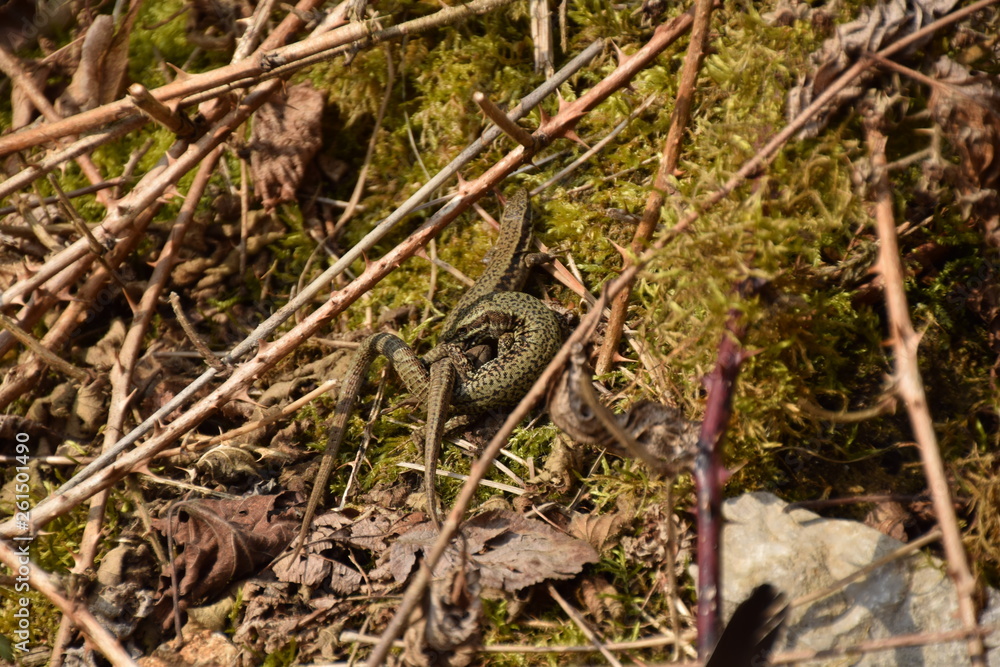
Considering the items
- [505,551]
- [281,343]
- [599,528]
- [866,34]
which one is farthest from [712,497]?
[281,343]

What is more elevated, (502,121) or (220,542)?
(502,121)

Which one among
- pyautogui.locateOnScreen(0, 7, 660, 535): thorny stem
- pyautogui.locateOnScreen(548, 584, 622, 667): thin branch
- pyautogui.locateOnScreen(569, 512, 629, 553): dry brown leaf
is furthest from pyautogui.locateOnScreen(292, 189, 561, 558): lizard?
pyautogui.locateOnScreen(548, 584, 622, 667): thin branch

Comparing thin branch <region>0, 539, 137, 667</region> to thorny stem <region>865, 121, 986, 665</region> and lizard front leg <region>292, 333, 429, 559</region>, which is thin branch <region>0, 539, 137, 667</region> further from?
thorny stem <region>865, 121, 986, 665</region>

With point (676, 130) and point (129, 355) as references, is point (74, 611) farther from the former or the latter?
point (676, 130)

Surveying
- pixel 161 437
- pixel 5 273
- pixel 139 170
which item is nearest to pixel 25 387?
pixel 5 273

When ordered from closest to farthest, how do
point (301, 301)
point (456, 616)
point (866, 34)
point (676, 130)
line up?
point (456, 616)
point (866, 34)
point (676, 130)
point (301, 301)

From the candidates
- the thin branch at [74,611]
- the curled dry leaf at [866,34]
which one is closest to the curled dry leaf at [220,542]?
the thin branch at [74,611]
